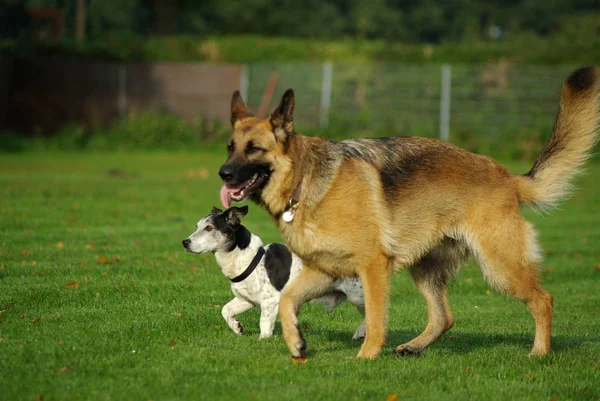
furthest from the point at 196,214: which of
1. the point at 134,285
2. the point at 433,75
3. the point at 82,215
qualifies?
the point at 433,75

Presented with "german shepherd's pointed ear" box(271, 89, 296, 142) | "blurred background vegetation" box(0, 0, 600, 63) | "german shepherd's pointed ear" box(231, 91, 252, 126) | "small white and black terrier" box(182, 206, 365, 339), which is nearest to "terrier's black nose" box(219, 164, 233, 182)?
"german shepherd's pointed ear" box(271, 89, 296, 142)

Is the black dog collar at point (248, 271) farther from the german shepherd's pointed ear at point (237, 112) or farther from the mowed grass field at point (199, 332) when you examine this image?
the german shepherd's pointed ear at point (237, 112)

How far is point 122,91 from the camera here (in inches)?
1309

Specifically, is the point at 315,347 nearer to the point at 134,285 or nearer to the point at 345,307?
the point at 345,307

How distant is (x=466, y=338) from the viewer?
8.80 meters

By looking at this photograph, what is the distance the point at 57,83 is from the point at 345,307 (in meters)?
25.2

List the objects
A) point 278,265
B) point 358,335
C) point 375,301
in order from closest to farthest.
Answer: point 375,301, point 358,335, point 278,265

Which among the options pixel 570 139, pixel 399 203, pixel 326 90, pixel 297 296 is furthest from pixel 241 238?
pixel 326 90

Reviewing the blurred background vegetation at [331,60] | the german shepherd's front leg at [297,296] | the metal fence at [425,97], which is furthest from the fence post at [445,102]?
the german shepherd's front leg at [297,296]

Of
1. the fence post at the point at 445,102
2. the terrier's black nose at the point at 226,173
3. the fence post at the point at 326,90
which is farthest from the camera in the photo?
the fence post at the point at 326,90

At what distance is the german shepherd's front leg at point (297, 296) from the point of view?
291 inches

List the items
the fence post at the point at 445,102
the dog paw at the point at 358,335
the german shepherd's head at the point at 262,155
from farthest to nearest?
the fence post at the point at 445,102, the dog paw at the point at 358,335, the german shepherd's head at the point at 262,155

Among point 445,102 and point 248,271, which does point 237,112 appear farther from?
point 445,102

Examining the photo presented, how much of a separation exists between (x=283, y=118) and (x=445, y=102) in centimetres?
2399
